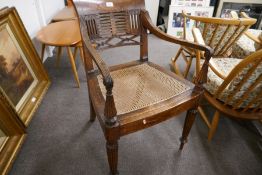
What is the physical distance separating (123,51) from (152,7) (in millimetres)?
918

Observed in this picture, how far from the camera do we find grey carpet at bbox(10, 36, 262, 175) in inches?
43.8

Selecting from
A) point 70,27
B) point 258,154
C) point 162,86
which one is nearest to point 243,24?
point 162,86

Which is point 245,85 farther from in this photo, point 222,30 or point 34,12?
point 34,12

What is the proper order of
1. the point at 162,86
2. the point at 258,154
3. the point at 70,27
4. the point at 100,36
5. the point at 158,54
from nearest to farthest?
the point at 162,86, the point at 100,36, the point at 258,154, the point at 70,27, the point at 158,54

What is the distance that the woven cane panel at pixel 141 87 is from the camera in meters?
0.90

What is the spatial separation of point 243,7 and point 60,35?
254cm

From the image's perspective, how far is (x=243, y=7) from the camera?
8.52 feet

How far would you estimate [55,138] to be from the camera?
4.22ft

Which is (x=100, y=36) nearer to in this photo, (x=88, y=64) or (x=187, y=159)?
(x=88, y=64)

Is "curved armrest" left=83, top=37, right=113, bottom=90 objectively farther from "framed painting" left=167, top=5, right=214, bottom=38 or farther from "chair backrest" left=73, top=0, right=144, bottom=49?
"framed painting" left=167, top=5, right=214, bottom=38

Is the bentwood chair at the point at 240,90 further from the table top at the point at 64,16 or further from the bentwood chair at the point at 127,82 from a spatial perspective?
the table top at the point at 64,16

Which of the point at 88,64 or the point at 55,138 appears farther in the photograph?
the point at 55,138

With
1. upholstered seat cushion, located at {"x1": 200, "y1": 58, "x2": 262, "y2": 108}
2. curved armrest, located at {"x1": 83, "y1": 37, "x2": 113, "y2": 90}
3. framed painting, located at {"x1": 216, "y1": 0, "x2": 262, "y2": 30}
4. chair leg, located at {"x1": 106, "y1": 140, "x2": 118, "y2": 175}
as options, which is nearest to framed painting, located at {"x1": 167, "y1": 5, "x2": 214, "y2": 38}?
framed painting, located at {"x1": 216, "y1": 0, "x2": 262, "y2": 30}

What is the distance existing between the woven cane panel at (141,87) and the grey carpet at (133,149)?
0.47 metres
